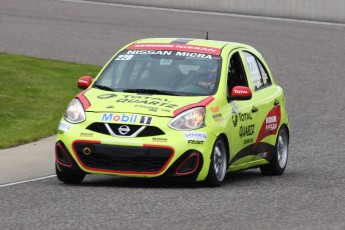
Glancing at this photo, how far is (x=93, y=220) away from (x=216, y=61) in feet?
12.5

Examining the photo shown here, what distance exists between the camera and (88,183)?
12.7 meters

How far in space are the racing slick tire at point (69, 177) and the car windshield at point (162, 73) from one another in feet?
3.47

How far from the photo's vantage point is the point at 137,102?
12320mm

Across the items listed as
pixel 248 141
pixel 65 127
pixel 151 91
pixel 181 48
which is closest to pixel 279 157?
pixel 248 141

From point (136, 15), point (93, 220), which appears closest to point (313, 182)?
point (93, 220)

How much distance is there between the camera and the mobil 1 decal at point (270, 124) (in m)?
13.7

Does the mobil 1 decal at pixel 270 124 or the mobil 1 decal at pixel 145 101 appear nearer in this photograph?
the mobil 1 decal at pixel 145 101

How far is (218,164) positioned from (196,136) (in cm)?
58

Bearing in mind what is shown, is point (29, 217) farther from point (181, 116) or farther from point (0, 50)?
point (0, 50)

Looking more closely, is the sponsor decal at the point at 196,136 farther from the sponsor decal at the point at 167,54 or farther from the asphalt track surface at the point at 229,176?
the sponsor decal at the point at 167,54

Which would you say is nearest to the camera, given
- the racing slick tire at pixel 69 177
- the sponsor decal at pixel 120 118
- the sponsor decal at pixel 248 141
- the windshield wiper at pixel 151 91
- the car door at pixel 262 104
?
the sponsor decal at pixel 120 118

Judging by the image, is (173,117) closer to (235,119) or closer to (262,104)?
(235,119)

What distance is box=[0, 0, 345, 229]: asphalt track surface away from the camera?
10.2 metres

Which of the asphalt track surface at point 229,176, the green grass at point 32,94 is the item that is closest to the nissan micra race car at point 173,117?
the asphalt track surface at point 229,176
